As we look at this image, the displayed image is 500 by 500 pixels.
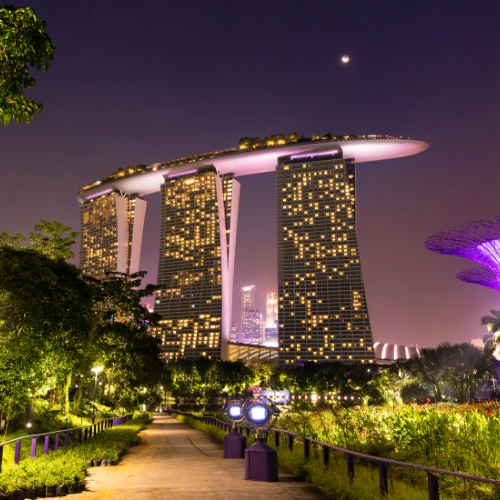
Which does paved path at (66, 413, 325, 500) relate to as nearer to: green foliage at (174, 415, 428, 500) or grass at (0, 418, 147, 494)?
green foliage at (174, 415, 428, 500)

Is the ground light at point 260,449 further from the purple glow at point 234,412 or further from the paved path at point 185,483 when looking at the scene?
the purple glow at point 234,412

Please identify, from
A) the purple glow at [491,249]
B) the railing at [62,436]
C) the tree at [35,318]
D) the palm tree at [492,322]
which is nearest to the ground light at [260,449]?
the railing at [62,436]

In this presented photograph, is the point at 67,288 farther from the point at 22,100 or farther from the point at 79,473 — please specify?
the point at 22,100

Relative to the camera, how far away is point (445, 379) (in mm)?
81312

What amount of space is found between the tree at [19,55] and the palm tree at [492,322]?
335 feet

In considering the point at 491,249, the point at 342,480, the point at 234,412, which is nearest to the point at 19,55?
the point at 342,480

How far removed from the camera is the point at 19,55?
7.81 m

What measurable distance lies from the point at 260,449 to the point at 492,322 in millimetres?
99187

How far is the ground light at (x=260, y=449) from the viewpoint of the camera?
13.6 m

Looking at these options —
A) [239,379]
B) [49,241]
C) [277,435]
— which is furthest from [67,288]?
[239,379]

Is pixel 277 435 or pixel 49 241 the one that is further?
pixel 49 241

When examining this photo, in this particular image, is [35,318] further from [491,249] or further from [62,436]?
[491,249]

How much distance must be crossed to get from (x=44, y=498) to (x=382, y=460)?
22.6 ft

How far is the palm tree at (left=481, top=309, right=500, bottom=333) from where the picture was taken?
97950 millimetres
